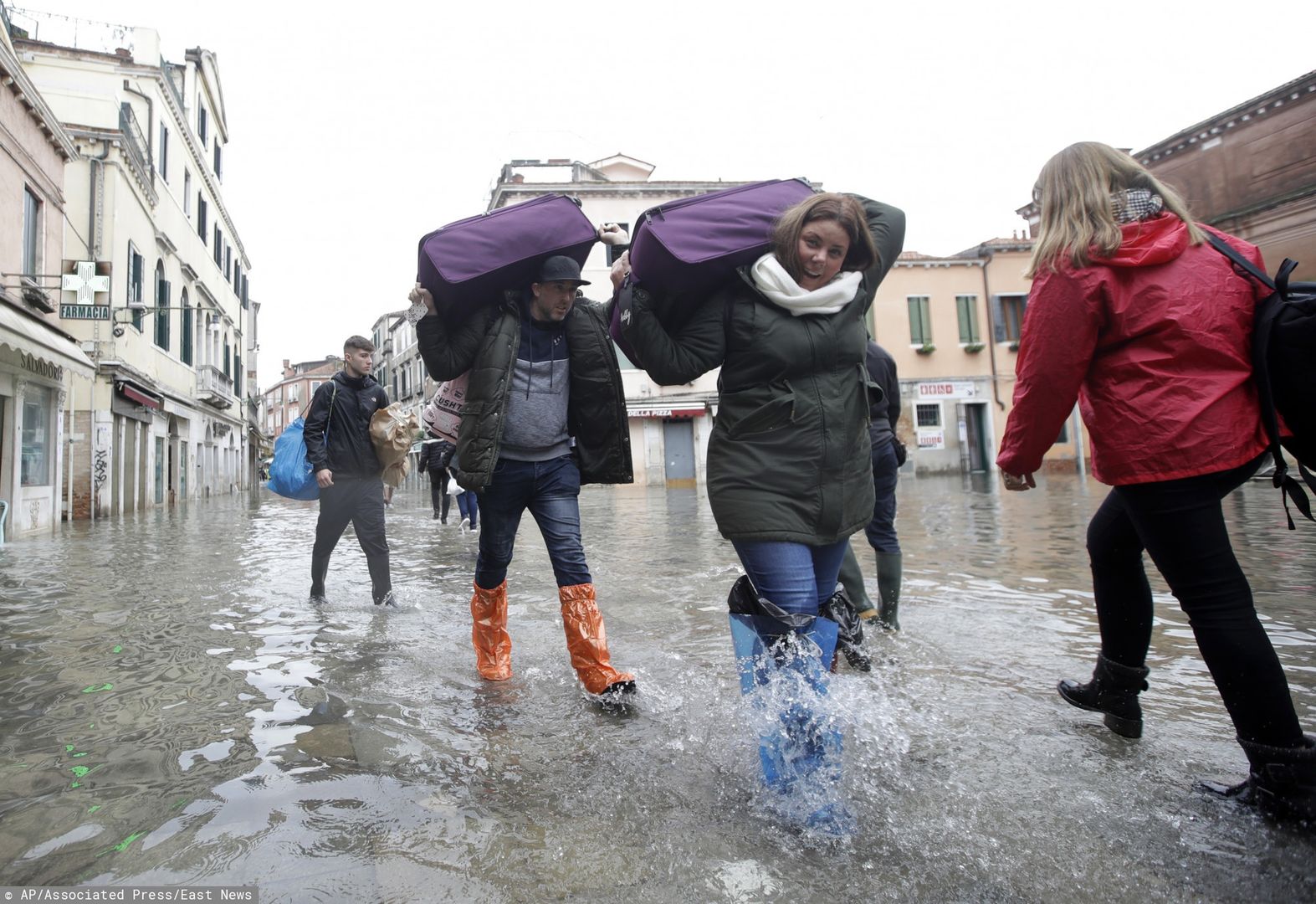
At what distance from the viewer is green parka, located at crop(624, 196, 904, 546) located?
2057 mm

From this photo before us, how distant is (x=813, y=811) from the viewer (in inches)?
71.4

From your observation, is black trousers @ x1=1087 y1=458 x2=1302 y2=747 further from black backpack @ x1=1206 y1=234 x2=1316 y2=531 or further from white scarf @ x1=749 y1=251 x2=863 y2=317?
white scarf @ x1=749 y1=251 x2=863 y2=317

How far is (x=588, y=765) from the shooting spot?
2182 mm

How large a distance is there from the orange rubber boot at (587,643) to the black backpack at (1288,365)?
6.50ft

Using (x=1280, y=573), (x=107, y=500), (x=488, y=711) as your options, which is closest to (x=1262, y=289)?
(x=488, y=711)

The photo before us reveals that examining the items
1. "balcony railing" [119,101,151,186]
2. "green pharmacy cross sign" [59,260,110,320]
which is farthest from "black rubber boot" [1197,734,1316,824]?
"balcony railing" [119,101,151,186]

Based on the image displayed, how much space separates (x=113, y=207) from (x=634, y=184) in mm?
20226

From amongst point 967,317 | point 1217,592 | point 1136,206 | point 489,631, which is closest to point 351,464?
point 489,631

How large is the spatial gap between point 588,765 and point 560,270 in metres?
1.62

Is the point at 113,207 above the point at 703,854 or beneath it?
above

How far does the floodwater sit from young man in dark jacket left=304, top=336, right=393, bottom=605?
1.47 ft

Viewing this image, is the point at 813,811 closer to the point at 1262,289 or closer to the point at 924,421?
the point at 1262,289

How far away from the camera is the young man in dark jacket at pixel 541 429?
2.81 meters

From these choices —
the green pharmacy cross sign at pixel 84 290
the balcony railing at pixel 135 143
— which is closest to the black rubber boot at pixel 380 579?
the green pharmacy cross sign at pixel 84 290
